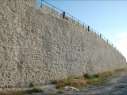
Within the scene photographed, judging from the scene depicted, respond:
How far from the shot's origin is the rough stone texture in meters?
15.0

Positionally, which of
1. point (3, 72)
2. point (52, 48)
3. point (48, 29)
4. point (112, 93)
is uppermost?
point (48, 29)

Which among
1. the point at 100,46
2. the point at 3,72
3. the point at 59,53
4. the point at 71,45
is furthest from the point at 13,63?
the point at 100,46

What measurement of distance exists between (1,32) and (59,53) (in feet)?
24.7

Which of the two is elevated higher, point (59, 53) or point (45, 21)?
point (45, 21)

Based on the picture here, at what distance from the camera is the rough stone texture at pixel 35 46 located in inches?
592

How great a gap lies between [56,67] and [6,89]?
6.84 m

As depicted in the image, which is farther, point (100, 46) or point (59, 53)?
point (100, 46)

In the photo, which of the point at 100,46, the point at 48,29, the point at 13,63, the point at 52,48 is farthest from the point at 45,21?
the point at 100,46

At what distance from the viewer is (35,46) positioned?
1772 cm

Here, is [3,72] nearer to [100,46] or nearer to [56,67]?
[56,67]

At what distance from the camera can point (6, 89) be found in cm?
1442

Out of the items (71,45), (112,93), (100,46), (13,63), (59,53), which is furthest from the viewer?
(100,46)

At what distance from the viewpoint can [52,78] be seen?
20.0m

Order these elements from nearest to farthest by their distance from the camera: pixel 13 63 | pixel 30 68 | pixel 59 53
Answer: pixel 13 63
pixel 30 68
pixel 59 53
